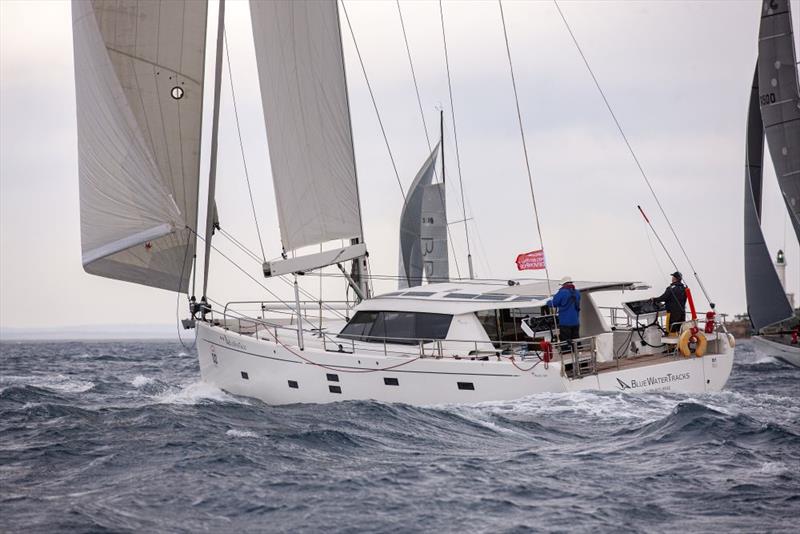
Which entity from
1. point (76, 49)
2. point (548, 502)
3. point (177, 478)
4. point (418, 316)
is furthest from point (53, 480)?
point (76, 49)

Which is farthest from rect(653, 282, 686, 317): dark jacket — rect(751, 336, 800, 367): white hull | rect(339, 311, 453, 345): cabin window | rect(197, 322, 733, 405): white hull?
rect(751, 336, 800, 367): white hull

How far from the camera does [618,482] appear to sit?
11641mm

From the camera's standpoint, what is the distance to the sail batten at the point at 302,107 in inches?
782

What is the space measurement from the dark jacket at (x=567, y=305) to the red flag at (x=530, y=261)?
1196 mm

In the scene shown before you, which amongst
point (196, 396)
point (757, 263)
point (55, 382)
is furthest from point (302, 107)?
point (757, 263)

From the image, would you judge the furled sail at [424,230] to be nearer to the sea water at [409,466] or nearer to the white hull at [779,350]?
the white hull at [779,350]

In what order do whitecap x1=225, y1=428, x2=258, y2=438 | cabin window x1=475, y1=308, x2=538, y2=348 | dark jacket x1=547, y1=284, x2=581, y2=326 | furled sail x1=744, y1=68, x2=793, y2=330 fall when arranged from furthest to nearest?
1. furled sail x1=744, y1=68, x2=793, y2=330
2. cabin window x1=475, y1=308, x2=538, y2=348
3. dark jacket x1=547, y1=284, x2=581, y2=326
4. whitecap x1=225, y1=428, x2=258, y2=438

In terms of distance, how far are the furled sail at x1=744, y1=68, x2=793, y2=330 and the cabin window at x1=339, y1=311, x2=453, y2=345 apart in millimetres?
17685

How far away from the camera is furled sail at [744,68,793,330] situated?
32.5 m

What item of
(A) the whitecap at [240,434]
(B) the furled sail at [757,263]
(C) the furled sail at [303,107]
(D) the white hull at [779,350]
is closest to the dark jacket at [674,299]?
(C) the furled sail at [303,107]

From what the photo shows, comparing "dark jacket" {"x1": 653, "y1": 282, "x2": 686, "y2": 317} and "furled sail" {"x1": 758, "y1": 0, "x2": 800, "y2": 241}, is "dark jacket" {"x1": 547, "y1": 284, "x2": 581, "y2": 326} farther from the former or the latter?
"furled sail" {"x1": 758, "y1": 0, "x2": 800, "y2": 241}

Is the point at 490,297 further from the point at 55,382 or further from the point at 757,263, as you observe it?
the point at 757,263

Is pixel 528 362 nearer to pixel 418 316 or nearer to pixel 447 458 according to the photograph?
pixel 418 316

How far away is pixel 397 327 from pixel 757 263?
1824 cm
